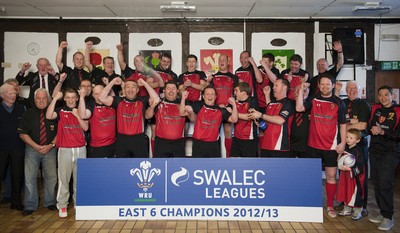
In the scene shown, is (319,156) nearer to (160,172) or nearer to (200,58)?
(160,172)

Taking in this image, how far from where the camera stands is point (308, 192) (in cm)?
508

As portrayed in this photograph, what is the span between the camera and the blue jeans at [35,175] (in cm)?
579

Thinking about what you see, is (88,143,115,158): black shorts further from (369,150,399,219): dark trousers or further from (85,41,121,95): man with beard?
(369,150,399,219): dark trousers

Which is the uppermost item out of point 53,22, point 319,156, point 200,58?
point 53,22

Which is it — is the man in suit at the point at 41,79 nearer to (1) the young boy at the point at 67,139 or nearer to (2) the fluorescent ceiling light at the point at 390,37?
(1) the young boy at the point at 67,139

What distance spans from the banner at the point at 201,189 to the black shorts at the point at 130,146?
2.52ft

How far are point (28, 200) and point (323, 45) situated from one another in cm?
679

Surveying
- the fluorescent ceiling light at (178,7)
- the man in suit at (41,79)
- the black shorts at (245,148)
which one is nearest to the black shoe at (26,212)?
the man in suit at (41,79)

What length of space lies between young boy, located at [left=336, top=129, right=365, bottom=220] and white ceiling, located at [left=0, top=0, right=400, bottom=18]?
10.5 feet

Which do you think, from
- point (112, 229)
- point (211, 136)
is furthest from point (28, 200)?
point (211, 136)

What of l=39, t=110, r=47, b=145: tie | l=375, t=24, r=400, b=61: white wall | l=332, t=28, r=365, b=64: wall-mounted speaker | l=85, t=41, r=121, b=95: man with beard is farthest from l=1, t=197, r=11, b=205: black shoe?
l=375, t=24, r=400, b=61: white wall

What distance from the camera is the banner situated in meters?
5.10

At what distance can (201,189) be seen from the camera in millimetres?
5145

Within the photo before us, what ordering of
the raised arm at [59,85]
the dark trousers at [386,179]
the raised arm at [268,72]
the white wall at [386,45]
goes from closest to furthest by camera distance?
the dark trousers at [386,179] < the raised arm at [59,85] < the raised arm at [268,72] < the white wall at [386,45]
